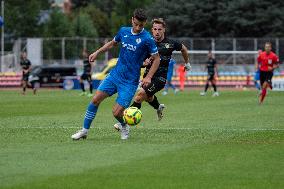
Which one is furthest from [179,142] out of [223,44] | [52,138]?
[223,44]

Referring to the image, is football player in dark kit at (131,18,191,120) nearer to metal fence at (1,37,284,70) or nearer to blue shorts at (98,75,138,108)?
blue shorts at (98,75,138,108)

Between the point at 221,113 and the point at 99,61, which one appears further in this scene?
the point at 99,61

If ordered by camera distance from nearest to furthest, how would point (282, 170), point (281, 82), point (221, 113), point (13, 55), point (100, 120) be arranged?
point (282, 170)
point (100, 120)
point (221, 113)
point (281, 82)
point (13, 55)

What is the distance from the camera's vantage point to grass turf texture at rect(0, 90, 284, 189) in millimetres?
11078

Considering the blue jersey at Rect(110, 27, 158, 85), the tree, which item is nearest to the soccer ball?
the blue jersey at Rect(110, 27, 158, 85)

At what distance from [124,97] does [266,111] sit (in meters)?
11.0

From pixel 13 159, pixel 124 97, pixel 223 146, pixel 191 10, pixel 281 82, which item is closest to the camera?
pixel 13 159

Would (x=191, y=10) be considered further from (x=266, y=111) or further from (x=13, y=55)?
(x=266, y=111)

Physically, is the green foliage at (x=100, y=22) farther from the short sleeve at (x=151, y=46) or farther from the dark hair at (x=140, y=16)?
the dark hair at (x=140, y=16)

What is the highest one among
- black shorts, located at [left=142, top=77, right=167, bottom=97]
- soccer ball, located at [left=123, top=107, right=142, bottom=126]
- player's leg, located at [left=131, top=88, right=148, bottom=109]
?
black shorts, located at [left=142, top=77, right=167, bottom=97]

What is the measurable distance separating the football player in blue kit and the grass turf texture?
565 millimetres

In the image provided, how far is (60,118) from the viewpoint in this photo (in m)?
23.1

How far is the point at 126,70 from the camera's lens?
16.2 metres

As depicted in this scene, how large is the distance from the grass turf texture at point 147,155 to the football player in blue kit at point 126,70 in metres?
0.56
